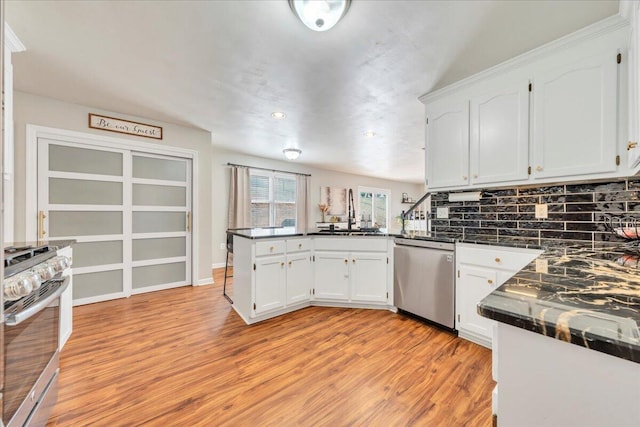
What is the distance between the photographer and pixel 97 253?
317 cm

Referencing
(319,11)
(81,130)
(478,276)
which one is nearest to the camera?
(319,11)

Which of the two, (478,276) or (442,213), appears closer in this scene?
(478,276)

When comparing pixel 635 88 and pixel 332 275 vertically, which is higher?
pixel 635 88

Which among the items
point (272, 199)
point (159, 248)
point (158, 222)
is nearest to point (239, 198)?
point (272, 199)

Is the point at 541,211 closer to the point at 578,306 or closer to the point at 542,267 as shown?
the point at 542,267

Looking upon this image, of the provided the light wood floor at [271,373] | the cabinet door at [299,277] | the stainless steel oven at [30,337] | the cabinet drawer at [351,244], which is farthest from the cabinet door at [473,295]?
the stainless steel oven at [30,337]

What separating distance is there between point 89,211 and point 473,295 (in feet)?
14.1

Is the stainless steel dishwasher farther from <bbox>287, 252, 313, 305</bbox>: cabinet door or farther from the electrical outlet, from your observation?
<bbox>287, 252, 313, 305</bbox>: cabinet door

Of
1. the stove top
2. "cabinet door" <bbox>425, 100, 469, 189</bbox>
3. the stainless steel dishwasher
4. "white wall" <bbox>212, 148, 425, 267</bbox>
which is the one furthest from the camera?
"white wall" <bbox>212, 148, 425, 267</bbox>

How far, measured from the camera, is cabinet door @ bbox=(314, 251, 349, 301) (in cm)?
282

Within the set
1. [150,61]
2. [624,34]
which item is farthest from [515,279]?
[150,61]

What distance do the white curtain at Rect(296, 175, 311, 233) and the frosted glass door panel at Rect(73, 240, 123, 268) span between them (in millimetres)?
3619

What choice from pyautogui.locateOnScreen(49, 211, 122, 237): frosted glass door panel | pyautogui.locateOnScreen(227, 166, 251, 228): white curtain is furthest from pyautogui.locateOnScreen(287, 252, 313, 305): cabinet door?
pyautogui.locateOnScreen(227, 166, 251, 228): white curtain

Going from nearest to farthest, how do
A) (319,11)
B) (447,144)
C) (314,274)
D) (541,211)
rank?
(319,11) < (541,211) < (447,144) < (314,274)
